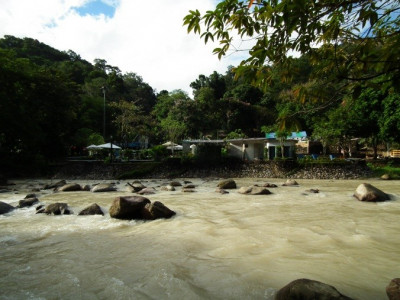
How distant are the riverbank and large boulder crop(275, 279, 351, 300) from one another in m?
19.1

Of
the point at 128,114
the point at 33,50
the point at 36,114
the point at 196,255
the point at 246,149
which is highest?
the point at 33,50

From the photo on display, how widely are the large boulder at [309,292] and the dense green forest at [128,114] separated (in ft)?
5.12

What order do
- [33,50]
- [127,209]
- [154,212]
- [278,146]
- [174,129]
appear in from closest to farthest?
1. [127,209]
2. [154,212]
3. [278,146]
4. [174,129]
5. [33,50]

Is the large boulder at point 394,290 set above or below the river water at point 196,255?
above

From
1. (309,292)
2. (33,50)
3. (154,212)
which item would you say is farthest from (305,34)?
(33,50)

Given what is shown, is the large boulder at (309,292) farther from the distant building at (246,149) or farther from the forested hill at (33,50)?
the forested hill at (33,50)

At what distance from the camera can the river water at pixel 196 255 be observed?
3312 mm

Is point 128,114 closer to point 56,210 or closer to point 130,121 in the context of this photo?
point 130,121

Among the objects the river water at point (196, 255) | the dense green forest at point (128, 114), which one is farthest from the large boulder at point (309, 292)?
the dense green forest at point (128, 114)

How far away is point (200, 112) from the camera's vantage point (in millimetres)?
33500

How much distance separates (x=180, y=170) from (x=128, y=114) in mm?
12496

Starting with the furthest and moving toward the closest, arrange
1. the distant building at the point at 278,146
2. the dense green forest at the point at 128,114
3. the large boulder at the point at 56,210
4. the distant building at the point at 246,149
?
the distant building at the point at 246,149 < the distant building at the point at 278,146 < the dense green forest at the point at 128,114 < the large boulder at the point at 56,210

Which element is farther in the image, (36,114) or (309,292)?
(36,114)

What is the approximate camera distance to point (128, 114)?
31578 mm
